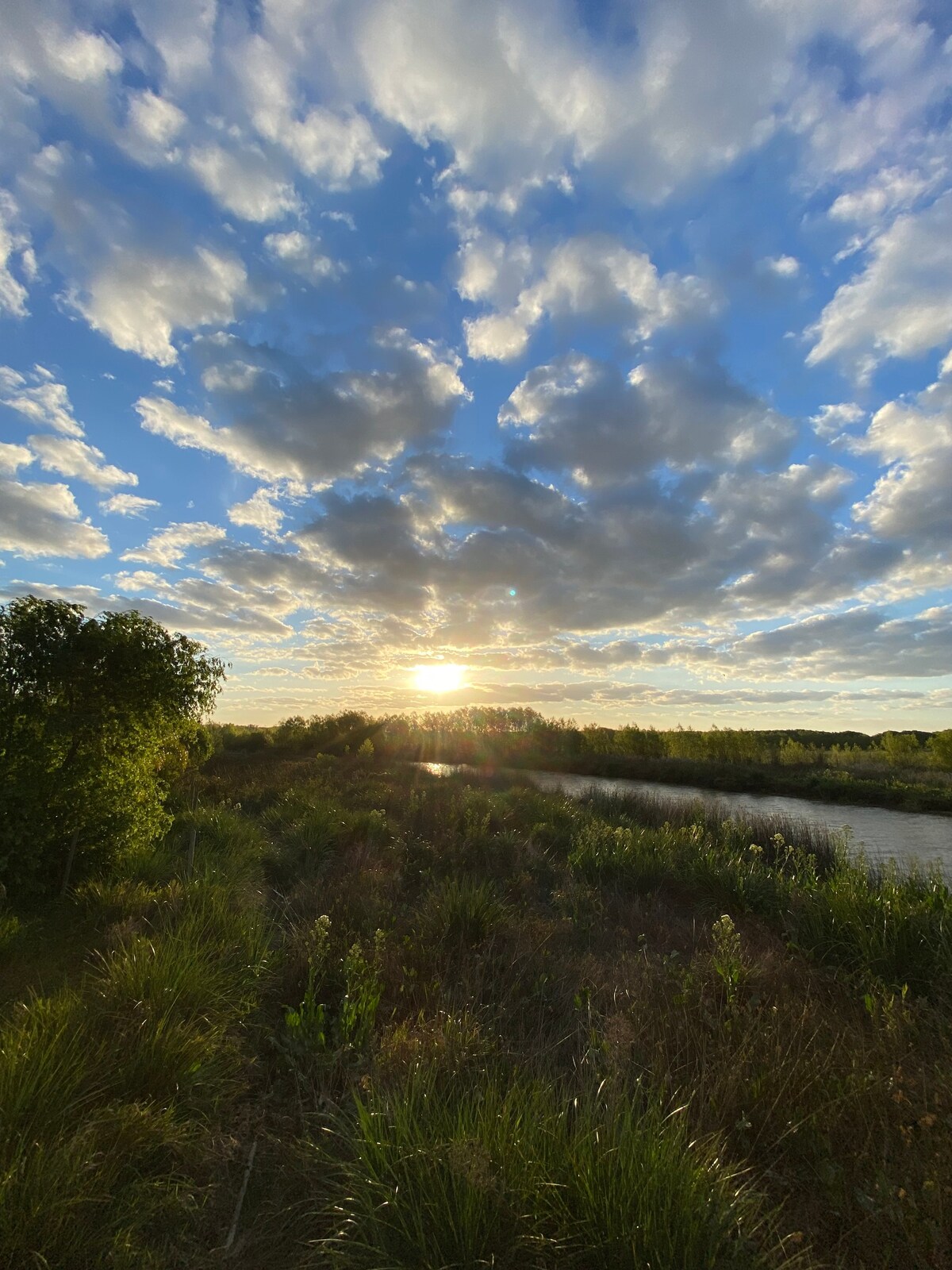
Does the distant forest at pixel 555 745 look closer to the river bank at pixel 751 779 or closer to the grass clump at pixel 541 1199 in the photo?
the river bank at pixel 751 779

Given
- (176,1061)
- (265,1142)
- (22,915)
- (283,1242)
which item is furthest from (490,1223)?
(22,915)

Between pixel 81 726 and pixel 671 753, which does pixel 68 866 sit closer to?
pixel 81 726

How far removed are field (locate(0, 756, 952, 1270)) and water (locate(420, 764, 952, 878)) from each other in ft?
28.2

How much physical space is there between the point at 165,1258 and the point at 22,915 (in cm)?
528

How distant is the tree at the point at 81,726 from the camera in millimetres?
6516

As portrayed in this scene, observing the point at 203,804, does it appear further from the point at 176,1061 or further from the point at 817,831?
the point at 817,831

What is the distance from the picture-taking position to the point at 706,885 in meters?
9.02

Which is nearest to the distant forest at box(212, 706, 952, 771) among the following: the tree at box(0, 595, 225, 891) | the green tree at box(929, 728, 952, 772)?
the green tree at box(929, 728, 952, 772)

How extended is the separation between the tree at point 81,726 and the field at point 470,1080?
1.91ft

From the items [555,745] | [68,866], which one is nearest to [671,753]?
[555,745]

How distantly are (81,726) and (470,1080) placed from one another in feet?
19.0

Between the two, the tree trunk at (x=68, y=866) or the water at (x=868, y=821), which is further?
the water at (x=868, y=821)

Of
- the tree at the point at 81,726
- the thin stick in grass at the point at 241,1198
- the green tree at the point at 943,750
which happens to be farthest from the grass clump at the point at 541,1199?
the green tree at the point at 943,750

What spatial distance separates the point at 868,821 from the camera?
75.9 feet
